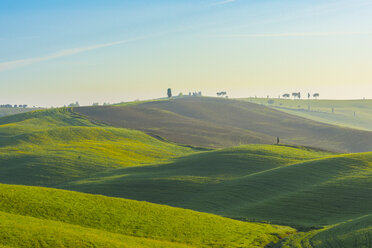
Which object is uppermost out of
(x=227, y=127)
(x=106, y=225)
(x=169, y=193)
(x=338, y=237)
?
(x=227, y=127)

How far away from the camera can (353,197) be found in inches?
1494

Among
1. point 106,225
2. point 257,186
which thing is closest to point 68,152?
point 257,186

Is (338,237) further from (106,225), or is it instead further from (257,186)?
(257,186)

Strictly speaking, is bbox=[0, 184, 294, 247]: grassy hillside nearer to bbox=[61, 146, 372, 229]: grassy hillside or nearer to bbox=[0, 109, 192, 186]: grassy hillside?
bbox=[61, 146, 372, 229]: grassy hillside

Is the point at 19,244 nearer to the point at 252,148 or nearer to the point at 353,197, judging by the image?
the point at 353,197

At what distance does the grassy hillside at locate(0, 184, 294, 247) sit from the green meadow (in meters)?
0.08

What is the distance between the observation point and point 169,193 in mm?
43750

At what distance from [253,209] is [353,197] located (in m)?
9.67

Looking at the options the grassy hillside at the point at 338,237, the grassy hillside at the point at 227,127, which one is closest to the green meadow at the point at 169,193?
the grassy hillside at the point at 338,237

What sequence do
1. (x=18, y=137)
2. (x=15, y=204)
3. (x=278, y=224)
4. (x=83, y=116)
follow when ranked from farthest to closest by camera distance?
1. (x=83, y=116)
2. (x=18, y=137)
3. (x=278, y=224)
4. (x=15, y=204)

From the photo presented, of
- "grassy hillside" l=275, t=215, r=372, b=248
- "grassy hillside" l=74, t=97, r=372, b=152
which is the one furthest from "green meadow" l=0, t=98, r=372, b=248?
"grassy hillside" l=74, t=97, r=372, b=152

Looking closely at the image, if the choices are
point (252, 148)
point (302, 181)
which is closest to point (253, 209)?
point (302, 181)

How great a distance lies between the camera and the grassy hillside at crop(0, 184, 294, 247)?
22016 mm

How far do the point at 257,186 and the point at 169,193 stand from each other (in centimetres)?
960
